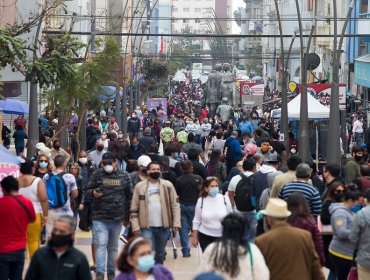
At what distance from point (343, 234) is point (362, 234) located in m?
0.40

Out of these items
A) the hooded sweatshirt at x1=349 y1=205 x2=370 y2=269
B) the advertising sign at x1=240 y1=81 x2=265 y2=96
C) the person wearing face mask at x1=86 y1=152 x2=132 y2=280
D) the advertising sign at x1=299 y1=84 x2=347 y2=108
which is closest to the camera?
the hooded sweatshirt at x1=349 y1=205 x2=370 y2=269

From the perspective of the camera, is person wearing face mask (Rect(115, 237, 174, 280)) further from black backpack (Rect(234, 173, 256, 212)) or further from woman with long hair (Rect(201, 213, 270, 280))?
black backpack (Rect(234, 173, 256, 212))

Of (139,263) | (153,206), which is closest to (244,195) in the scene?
(153,206)

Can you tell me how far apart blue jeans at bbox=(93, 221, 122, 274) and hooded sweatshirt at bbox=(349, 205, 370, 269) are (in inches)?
143

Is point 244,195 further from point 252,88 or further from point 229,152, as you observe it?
point 252,88

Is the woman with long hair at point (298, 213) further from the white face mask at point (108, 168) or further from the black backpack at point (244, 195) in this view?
the black backpack at point (244, 195)

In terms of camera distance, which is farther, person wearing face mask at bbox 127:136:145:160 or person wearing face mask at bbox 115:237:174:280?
person wearing face mask at bbox 127:136:145:160

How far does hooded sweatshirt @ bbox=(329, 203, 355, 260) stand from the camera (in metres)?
12.6

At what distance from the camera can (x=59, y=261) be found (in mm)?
9430

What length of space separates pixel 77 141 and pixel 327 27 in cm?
4298

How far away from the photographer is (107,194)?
14.8 m

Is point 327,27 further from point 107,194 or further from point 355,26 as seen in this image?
point 107,194

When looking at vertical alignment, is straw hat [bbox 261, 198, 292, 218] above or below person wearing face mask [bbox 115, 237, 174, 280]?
above

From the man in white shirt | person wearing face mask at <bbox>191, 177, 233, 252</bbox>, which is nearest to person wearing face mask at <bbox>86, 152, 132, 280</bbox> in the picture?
person wearing face mask at <bbox>191, 177, 233, 252</bbox>
